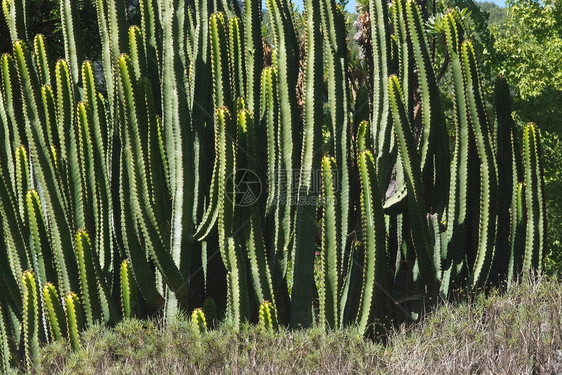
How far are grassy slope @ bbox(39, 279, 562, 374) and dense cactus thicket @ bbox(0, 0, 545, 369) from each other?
0.23 m

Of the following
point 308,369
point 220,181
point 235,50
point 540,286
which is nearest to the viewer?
point 308,369

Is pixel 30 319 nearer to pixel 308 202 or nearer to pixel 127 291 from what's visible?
pixel 127 291

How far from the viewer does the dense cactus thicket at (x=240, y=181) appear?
427 cm

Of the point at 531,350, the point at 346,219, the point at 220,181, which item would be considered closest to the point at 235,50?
the point at 220,181

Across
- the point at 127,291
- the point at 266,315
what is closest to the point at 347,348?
the point at 266,315

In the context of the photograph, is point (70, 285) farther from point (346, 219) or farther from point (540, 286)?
point (540, 286)

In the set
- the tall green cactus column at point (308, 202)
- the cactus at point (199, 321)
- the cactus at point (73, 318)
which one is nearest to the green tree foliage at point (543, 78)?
the tall green cactus column at point (308, 202)

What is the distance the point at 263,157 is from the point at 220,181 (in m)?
0.57

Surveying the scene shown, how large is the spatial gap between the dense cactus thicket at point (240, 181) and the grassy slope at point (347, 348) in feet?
0.77

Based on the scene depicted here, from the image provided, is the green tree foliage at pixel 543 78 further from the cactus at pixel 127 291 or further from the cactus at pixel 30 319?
the cactus at pixel 30 319

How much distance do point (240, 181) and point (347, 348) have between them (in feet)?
3.86

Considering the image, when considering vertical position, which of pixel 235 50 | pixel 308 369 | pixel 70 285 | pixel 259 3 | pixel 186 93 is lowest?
pixel 308 369

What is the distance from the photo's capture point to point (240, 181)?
14.1 ft

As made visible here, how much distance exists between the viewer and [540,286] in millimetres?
4387
